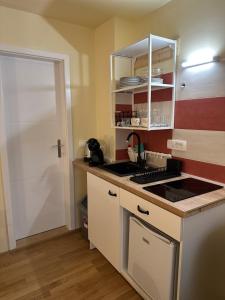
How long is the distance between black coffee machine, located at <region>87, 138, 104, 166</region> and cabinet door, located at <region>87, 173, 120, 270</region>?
0.18 meters

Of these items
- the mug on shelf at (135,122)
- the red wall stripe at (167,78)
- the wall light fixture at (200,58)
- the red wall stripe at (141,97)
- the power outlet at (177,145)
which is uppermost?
the wall light fixture at (200,58)

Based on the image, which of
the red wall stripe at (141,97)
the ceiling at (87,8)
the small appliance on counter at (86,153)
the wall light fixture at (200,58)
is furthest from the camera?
the small appliance on counter at (86,153)

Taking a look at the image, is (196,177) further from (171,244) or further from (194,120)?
(171,244)

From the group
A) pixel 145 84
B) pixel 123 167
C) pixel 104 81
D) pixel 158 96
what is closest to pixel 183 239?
pixel 123 167

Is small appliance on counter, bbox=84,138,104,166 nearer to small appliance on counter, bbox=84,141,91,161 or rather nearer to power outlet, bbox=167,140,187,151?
small appliance on counter, bbox=84,141,91,161

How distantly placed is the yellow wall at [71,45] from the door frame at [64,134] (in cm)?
5

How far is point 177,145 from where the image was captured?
5.90 ft

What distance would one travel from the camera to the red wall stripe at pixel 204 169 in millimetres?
1515

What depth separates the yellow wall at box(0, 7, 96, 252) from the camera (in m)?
1.95

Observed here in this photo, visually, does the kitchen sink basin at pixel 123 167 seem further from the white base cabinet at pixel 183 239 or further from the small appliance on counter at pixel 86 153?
the small appliance on counter at pixel 86 153

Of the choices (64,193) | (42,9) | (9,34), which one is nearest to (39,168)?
(64,193)

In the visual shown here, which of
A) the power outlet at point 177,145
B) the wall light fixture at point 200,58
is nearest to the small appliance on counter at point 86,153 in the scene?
the power outlet at point 177,145

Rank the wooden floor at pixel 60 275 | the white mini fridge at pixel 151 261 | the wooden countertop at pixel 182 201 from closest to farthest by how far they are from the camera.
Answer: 1. the wooden countertop at pixel 182 201
2. the white mini fridge at pixel 151 261
3. the wooden floor at pixel 60 275

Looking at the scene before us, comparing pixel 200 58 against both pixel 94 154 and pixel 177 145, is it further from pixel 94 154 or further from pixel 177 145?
pixel 94 154
